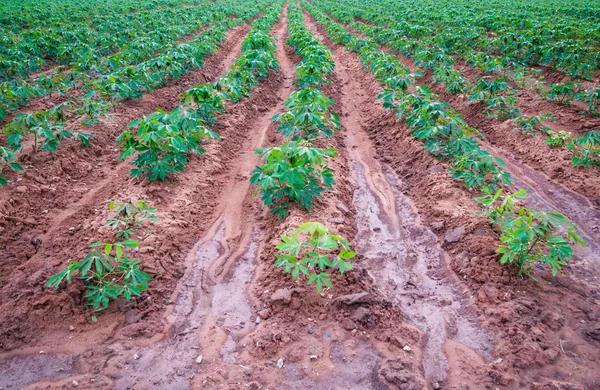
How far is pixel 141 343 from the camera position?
270 centimetres

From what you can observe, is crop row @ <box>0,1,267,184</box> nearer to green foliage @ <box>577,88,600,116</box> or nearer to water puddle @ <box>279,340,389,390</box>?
water puddle @ <box>279,340,389,390</box>

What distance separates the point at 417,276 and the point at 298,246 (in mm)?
1429

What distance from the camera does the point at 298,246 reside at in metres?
2.70

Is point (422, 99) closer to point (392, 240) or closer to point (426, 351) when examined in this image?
point (392, 240)

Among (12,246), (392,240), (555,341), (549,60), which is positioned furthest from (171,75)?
(549,60)

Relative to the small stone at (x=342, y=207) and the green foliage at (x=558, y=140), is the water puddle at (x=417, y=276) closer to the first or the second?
the small stone at (x=342, y=207)

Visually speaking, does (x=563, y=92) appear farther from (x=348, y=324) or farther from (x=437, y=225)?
(x=348, y=324)

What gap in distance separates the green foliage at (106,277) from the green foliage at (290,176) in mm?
1390

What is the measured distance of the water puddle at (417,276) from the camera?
2.72m

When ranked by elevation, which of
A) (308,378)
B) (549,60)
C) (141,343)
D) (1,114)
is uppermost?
(1,114)

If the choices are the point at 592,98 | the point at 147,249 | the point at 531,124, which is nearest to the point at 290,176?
the point at 147,249

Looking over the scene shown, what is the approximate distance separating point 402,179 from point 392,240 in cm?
151

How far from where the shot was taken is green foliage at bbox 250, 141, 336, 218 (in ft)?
11.8

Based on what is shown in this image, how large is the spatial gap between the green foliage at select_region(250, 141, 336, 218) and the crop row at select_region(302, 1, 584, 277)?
171cm
